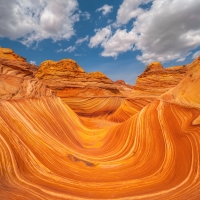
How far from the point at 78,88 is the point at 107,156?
40.6 ft

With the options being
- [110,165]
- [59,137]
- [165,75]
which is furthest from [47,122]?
[165,75]

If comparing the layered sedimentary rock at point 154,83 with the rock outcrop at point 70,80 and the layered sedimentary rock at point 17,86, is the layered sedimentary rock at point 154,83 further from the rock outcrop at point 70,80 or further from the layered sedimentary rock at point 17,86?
the layered sedimentary rock at point 17,86

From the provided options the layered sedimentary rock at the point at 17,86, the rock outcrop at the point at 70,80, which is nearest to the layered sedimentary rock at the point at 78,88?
the rock outcrop at the point at 70,80

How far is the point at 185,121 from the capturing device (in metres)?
3.96

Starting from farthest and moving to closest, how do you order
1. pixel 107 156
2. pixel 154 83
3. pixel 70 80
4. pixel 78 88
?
pixel 70 80 → pixel 78 88 → pixel 154 83 → pixel 107 156

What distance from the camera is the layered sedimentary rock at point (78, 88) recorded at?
1550 centimetres

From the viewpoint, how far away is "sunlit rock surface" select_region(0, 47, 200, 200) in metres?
2.78

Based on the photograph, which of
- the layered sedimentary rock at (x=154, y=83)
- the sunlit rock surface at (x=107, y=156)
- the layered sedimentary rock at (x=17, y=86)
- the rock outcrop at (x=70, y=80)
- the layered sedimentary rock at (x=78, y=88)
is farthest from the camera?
the rock outcrop at (x=70, y=80)

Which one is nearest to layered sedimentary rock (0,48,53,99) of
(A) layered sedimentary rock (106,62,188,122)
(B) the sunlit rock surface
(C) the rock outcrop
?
(B) the sunlit rock surface

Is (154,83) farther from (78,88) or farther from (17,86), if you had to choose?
(17,86)

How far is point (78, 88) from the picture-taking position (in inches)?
641

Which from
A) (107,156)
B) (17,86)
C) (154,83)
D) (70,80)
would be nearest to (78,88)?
(70,80)

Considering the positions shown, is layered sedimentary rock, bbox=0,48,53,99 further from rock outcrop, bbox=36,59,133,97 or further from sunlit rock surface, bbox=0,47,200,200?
rock outcrop, bbox=36,59,133,97

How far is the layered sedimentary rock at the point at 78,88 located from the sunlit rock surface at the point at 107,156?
9.78 m
